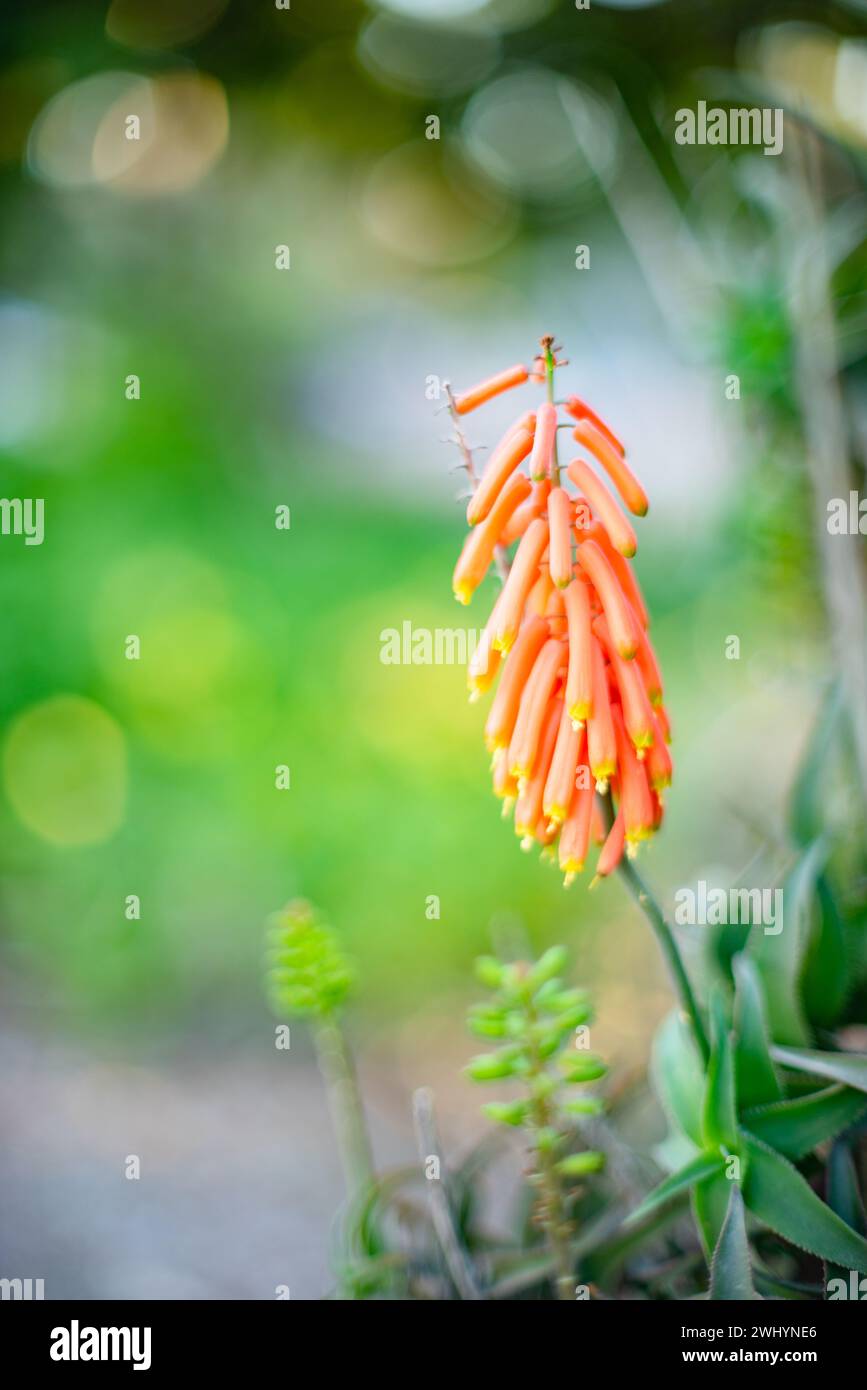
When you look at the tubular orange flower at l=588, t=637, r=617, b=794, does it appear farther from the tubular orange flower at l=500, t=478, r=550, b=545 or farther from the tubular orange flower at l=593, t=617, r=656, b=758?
the tubular orange flower at l=500, t=478, r=550, b=545

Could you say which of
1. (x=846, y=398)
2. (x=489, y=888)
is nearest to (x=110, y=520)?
(x=489, y=888)

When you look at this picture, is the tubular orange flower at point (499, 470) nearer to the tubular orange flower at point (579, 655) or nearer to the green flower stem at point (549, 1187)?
the tubular orange flower at point (579, 655)

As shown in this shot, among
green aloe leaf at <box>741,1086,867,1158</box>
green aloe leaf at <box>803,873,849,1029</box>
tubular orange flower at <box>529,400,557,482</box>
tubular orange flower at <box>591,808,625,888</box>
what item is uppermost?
tubular orange flower at <box>529,400,557,482</box>

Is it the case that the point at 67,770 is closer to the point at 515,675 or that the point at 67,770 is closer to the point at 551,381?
the point at 515,675

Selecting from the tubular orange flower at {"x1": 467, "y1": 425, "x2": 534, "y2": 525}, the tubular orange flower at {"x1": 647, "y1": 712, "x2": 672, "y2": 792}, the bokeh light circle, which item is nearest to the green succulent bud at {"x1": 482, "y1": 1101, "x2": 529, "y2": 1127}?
the tubular orange flower at {"x1": 647, "y1": 712, "x2": 672, "y2": 792}

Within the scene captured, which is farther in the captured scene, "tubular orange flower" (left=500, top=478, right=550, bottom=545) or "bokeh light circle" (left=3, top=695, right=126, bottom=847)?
"bokeh light circle" (left=3, top=695, right=126, bottom=847)

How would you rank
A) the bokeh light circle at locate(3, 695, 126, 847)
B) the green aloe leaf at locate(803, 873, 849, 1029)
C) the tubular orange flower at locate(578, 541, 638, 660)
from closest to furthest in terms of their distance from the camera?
the tubular orange flower at locate(578, 541, 638, 660) < the green aloe leaf at locate(803, 873, 849, 1029) < the bokeh light circle at locate(3, 695, 126, 847)
